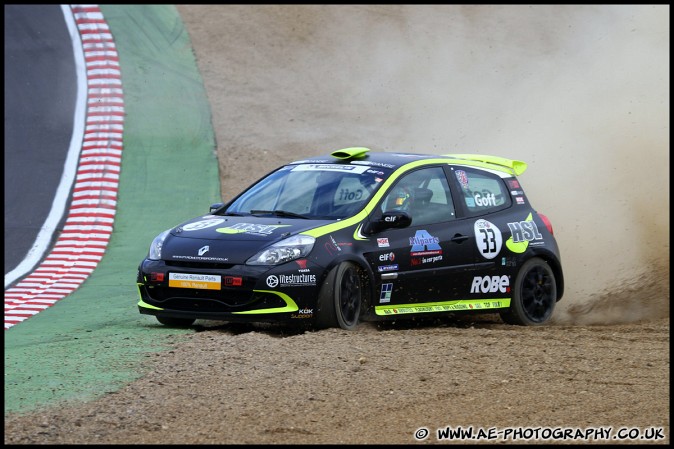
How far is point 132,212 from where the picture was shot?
622 inches

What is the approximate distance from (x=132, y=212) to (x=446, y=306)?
6.74 meters

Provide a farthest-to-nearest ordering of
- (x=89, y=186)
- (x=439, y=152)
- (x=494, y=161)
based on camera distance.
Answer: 1. (x=439, y=152)
2. (x=89, y=186)
3. (x=494, y=161)

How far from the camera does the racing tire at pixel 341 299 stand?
29.9ft

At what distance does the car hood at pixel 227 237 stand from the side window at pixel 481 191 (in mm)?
1697

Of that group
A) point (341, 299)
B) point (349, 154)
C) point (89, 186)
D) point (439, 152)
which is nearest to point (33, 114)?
point (89, 186)

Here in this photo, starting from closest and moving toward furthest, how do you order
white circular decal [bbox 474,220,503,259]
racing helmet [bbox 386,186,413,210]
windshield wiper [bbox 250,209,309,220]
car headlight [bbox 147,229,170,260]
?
car headlight [bbox 147,229,170,260], windshield wiper [bbox 250,209,309,220], racing helmet [bbox 386,186,413,210], white circular decal [bbox 474,220,503,259]

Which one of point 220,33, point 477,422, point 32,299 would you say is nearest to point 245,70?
point 220,33

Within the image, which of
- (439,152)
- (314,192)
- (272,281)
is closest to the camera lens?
(272,281)

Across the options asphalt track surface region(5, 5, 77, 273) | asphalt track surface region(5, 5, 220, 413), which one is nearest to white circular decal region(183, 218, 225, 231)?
asphalt track surface region(5, 5, 220, 413)

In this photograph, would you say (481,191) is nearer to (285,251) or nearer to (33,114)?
(285,251)

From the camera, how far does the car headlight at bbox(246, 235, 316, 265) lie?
909 cm

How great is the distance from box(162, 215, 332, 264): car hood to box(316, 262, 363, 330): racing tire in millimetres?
480

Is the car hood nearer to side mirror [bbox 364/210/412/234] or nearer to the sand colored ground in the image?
side mirror [bbox 364/210/412/234]

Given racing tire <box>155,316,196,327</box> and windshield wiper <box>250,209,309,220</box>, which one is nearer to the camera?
racing tire <box>155,316,196,327</box>
